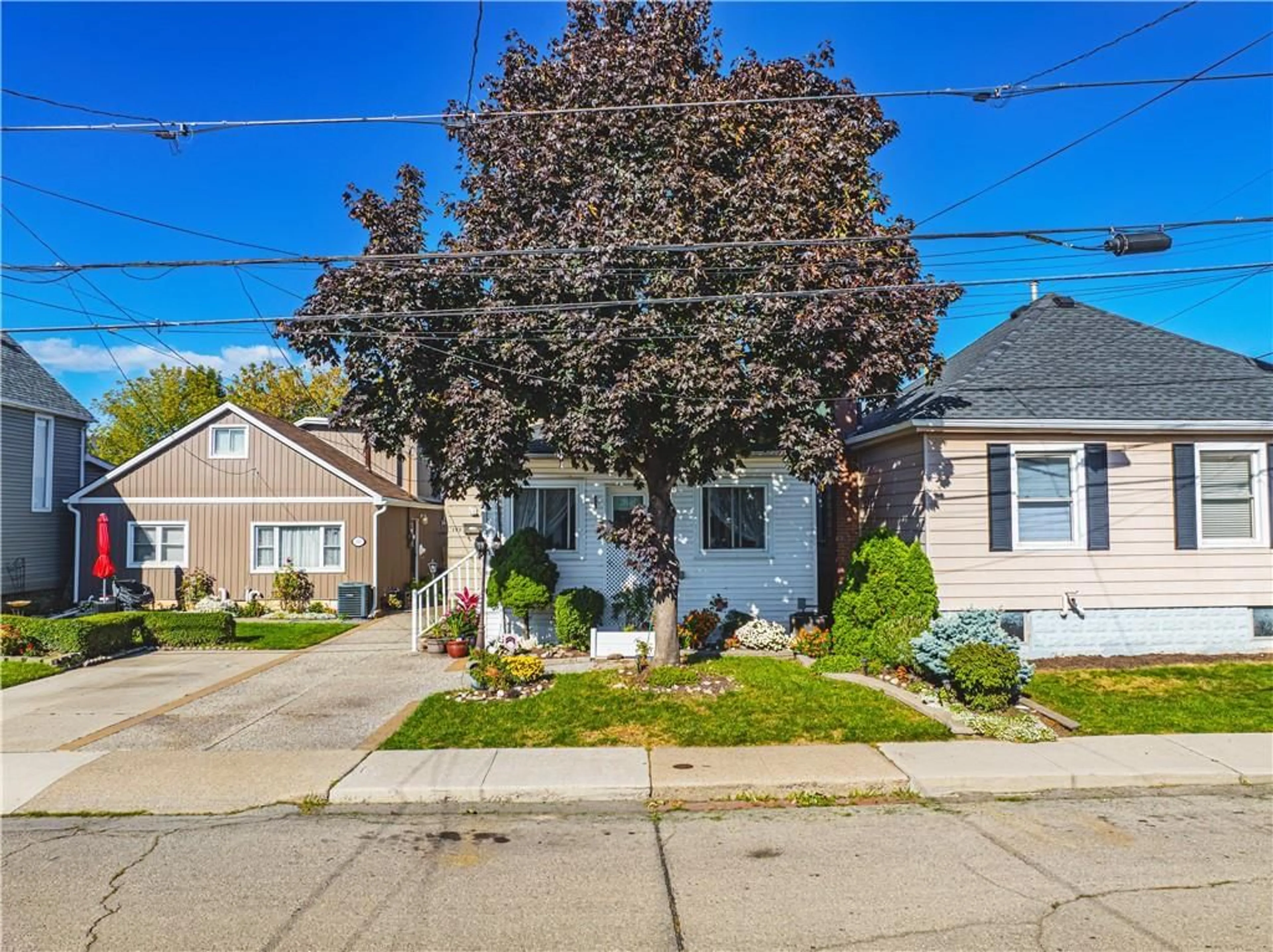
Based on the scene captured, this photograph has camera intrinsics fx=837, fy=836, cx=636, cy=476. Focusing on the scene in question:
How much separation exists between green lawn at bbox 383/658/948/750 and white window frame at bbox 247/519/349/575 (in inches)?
489

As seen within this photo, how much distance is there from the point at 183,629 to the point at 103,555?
5695 mm

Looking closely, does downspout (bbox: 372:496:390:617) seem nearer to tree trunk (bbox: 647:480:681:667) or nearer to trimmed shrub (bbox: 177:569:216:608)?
trimmed shrub (bbox: 177:569:216:608)

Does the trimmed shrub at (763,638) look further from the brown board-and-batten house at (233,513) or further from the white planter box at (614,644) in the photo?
the brown board-and-batten house at (233,513)

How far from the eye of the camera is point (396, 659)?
14.5 metres

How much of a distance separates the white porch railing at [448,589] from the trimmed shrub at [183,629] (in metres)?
3.90

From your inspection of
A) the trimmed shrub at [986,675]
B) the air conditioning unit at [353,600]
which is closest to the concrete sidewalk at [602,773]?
the trimmed shrub at [986,675]

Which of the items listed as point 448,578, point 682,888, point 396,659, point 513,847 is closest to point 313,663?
point 396,659

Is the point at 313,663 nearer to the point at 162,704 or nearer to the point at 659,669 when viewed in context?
the point at 162,704

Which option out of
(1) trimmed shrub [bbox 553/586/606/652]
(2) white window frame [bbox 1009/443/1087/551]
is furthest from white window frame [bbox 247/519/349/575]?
(2) white window frame [bbox 1009/443/1087/551]

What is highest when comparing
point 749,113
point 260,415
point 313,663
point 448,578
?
point 749,113

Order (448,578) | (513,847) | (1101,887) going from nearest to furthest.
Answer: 1. (1101,887)
2. (513,847)
3. (448,578)

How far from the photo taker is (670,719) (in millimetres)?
9398

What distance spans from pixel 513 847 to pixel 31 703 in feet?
28.3

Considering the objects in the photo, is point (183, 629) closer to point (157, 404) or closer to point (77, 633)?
point (77, 633)
